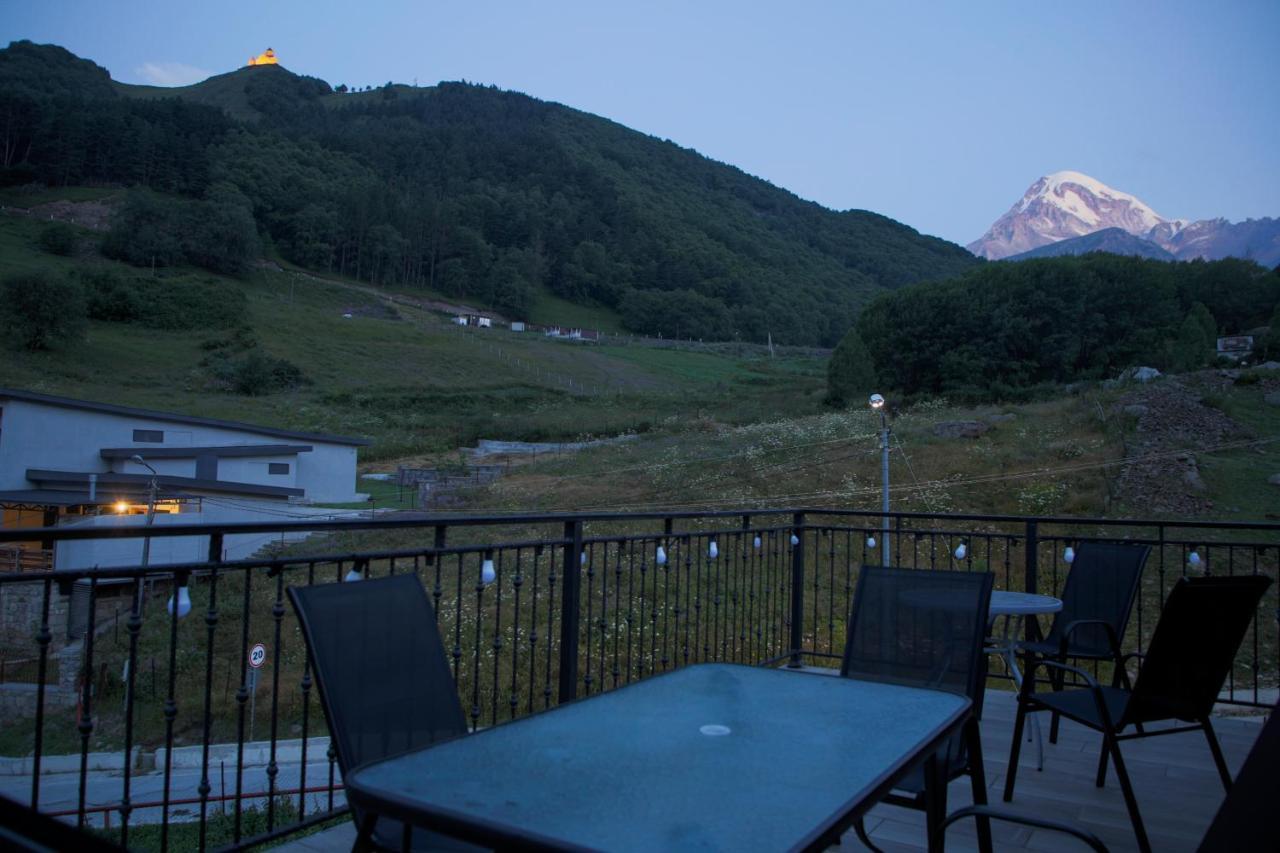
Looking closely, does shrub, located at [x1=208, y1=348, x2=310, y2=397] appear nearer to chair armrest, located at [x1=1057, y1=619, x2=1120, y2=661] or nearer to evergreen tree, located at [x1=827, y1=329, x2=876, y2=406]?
evergreen tree, located at [x1=827, y1=329, x2=876, y2=406]

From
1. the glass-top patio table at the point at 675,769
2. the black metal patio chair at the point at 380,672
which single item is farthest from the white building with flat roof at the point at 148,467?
the glass-top patio table at the point at 675,769

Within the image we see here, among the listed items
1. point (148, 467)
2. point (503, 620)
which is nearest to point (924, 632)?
point (503, 620)

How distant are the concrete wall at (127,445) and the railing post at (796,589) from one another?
25651mm

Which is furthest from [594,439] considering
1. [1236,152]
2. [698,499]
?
[1236,152]

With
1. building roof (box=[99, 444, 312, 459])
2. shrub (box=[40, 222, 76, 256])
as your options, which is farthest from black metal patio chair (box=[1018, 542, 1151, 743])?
shrub (box=[40, 222, 76, 256])

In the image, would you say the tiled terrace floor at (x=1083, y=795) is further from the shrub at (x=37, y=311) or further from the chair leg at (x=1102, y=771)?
the shrub at (x=37, y=311)

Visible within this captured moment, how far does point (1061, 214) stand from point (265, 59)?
139950 mm

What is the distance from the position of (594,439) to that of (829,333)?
144ft

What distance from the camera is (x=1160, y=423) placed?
2186cm

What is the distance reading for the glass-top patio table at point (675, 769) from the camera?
4.16 feet

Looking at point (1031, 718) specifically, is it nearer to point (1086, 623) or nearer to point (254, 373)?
point (1086, 623)

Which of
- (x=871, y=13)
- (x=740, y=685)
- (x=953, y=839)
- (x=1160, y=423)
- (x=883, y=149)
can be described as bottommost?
(x=953, y=839)

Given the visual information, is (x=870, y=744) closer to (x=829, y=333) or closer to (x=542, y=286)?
(x=829, y=333)


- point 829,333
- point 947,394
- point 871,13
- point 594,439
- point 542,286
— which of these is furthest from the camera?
point 542,286
